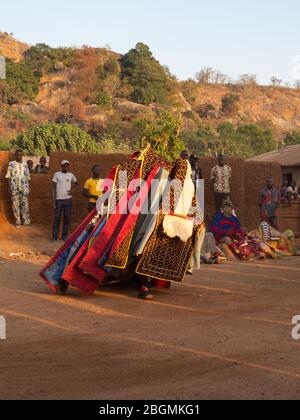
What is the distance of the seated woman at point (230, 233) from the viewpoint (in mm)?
12969

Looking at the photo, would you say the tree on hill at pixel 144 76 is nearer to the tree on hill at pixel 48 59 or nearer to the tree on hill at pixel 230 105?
the tree on hill at pixel 48 59

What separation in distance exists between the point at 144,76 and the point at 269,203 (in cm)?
4897

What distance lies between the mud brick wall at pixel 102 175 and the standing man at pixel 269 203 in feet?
2.59

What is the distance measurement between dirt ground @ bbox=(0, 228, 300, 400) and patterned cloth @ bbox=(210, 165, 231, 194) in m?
5.62

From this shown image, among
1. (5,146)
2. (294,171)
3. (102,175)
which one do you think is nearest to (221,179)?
(102,175)

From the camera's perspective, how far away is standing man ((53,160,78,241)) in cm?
1420

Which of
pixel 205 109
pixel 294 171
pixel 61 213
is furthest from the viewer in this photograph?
pixel 205 109

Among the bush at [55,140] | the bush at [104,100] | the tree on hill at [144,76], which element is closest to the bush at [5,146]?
the bush at [55,140]

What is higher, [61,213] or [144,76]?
[144,76]

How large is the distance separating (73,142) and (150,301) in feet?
86.5

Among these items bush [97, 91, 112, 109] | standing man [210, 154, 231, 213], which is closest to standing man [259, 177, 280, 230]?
standing man [210, 154, 231, 213]

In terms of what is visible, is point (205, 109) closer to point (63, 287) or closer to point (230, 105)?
point (230, 105)

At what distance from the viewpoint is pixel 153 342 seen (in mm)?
5902

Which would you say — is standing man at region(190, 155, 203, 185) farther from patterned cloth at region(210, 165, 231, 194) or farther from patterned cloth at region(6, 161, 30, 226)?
patterned cloth at region(6, 161, 30, 226)
